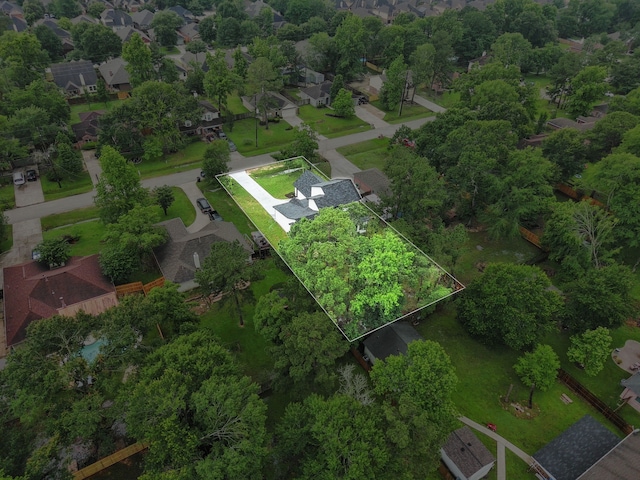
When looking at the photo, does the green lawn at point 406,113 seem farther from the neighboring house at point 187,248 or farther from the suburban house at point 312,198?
the suburban house at point 312,198

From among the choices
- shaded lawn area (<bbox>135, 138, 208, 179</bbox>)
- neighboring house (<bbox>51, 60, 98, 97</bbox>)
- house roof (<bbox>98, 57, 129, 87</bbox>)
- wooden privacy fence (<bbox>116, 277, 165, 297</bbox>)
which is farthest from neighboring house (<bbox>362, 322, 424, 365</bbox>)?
neighboring house (<bbox>51, 60, 98, 97</bbox>)

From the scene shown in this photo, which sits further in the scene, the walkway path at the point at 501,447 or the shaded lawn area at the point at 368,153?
the shaded lawn area at the point at 368,153

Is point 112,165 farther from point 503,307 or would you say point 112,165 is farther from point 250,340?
point 503,307

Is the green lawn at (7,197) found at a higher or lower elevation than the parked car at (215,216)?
lower

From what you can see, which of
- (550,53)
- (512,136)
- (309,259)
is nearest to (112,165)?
(309,259)

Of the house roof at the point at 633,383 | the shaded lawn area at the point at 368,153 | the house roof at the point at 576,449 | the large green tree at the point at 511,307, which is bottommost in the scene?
the shaded lawn area at the point at 368,153

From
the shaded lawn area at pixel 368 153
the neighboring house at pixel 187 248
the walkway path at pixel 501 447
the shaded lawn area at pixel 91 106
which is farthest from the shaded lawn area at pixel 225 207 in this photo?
the shaded lawn area at pixel 91 106

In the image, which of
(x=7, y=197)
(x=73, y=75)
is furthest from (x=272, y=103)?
(x=7, y=197)

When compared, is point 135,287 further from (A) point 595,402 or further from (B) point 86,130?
(A) point 595,402
